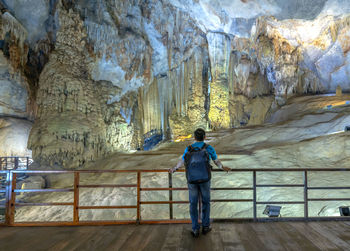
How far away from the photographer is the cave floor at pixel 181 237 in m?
2.67

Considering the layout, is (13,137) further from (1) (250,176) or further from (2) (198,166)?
(2) (198,166)

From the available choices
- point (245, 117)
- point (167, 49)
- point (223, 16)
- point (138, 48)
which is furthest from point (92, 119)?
point (245, 117)

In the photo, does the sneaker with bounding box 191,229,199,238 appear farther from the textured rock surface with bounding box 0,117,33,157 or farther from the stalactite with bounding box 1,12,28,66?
the textured rock surface with bounding box 0,117,33,157

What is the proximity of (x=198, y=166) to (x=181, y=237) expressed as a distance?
83 cm

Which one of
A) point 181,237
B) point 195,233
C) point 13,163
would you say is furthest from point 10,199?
point 13,163

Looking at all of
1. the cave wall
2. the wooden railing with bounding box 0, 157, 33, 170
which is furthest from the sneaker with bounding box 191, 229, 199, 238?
the wooden railing with bounding box 0, 157, 33, 170

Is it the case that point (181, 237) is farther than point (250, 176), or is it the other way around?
point (250, 176)

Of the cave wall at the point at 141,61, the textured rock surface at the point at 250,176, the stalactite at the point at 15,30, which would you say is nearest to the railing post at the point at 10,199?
the textured rock surface at the point at 250,176

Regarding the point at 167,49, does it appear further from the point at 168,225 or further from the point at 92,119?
the point at 168,225

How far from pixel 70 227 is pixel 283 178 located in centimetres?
556

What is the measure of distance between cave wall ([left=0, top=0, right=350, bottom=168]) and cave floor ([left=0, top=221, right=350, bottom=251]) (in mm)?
8960

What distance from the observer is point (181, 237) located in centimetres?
294

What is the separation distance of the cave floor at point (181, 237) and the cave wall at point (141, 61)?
8.96 m

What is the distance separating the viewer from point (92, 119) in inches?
485
